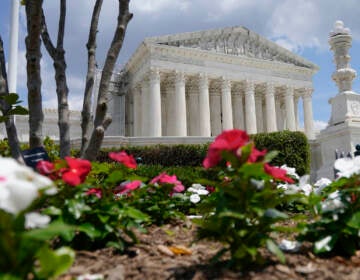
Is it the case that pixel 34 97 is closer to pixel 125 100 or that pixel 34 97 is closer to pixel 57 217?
pixel 57 217

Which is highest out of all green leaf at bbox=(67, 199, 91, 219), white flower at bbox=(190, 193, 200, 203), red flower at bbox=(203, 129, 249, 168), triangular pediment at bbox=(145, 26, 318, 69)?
triangular pediment at bbox=(145, 26, 318, 69)

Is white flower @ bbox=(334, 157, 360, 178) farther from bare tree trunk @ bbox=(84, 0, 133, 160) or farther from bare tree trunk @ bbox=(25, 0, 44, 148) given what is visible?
bare tree trunk @ bbox=(25, 0, 44, 148)

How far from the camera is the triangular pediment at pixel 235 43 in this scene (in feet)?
132

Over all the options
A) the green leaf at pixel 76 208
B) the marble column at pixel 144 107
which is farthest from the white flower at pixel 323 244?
the marble column at pixel 144 107

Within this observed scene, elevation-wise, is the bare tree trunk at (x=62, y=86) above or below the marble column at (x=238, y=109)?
below

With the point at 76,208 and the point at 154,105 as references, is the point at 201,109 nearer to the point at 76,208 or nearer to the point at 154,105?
the point at 154,105

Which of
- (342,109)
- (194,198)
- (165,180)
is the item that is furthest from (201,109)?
(165,180)

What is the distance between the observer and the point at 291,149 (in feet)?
60.0

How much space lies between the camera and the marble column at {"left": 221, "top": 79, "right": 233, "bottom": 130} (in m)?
40.0

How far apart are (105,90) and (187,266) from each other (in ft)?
9.18

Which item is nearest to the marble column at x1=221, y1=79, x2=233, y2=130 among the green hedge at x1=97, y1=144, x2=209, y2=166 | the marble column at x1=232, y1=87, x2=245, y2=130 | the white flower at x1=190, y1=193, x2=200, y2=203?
the marble column at x1=232, y1=87, x2=245, y2=130

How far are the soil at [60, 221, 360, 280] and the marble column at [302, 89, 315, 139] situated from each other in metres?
44.2

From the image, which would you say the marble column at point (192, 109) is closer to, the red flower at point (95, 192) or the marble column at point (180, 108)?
the marble column at point (180, 108)

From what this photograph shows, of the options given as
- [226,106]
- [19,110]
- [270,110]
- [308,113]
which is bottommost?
[19,110]
